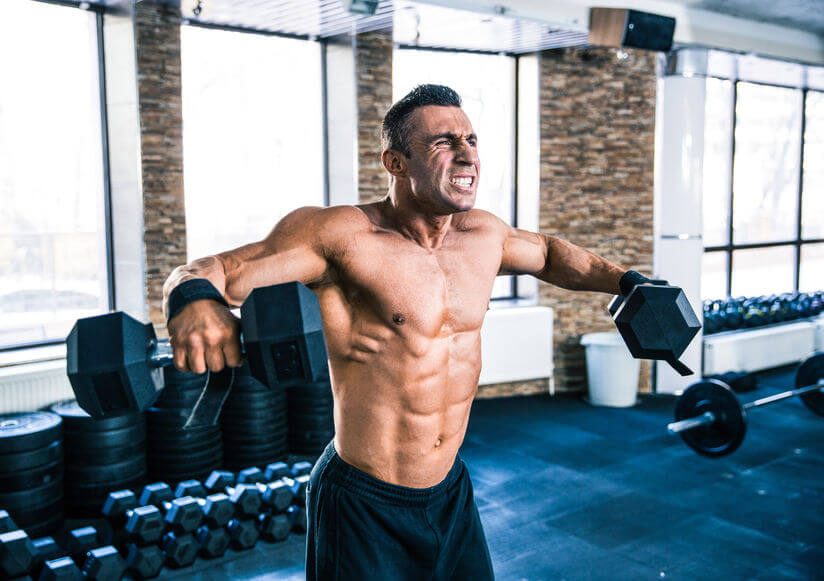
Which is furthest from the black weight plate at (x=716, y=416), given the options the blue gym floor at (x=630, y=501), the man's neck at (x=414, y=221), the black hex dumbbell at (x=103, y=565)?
the black hex dumbbell at (x=103, y=565)

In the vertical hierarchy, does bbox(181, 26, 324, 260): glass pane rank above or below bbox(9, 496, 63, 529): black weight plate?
above

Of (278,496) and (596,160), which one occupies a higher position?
(596,160)

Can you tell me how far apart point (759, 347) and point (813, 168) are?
9.21ft

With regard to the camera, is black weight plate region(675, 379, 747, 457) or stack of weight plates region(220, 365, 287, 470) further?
stack of weight plates region(220, 365, 287, 470)

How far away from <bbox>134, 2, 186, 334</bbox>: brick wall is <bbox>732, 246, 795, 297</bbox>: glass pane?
6.24 meters

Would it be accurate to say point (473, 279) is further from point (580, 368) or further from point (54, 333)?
point (580, 368)

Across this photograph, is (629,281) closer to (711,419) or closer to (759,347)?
(711,419)

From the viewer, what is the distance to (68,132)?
4.90 meters

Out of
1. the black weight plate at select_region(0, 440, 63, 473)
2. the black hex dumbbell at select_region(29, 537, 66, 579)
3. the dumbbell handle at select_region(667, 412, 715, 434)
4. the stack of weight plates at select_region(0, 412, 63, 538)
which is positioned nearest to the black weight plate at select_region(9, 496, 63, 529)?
the stack of weight plates at select_region(0, 412, 63, 538)

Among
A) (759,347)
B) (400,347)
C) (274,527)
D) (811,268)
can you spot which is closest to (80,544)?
(274,527)

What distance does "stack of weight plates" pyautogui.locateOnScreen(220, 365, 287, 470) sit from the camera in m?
4.62

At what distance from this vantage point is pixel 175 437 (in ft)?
14.1

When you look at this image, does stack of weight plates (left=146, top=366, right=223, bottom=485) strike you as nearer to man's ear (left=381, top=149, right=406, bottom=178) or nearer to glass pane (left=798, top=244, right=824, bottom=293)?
man's ear (left=381, top=149, right=406, bottom=178)

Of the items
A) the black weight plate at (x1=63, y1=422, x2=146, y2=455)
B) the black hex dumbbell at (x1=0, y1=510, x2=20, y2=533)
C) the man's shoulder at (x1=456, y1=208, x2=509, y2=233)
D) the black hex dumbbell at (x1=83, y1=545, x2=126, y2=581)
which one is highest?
the man's shoulder at (x1=456, y1=208, x2=509, y2=233)
